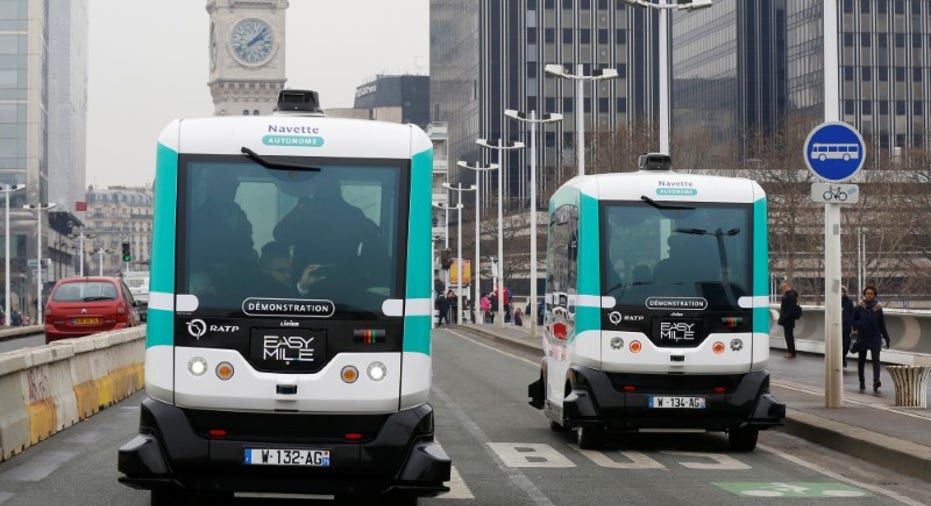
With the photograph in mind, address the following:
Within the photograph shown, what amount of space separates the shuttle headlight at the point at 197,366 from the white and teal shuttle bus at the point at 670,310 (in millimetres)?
6265

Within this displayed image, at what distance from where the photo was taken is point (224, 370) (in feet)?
32.3

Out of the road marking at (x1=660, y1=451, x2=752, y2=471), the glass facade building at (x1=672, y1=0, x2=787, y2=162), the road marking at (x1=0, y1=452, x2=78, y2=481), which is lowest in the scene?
the road marking at (x1=660, y1=451, x2=752, y2=471)

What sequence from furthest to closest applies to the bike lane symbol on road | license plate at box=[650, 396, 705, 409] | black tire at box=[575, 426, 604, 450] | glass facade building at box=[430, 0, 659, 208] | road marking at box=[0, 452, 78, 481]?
glass facade building at box=[430, 0, 659, 208] < black tire at box=[575, 426, 604, 450] < license plate at box=[650, 396, 705, 409] < road marking at box=[0, 452, 78, 481] < the bike lane symbol on road

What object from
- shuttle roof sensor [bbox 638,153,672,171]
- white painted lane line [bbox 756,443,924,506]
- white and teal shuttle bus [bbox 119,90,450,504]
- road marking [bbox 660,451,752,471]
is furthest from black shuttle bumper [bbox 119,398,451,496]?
shuttle roof sensor [bbox 638,153,672,171]

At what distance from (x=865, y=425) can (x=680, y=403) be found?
8.23 ft

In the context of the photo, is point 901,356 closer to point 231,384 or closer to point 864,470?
point 864,470

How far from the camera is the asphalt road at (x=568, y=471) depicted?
12.0 meters

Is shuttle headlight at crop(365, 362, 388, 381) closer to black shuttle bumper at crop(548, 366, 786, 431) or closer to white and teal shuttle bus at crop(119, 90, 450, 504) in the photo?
white and teal shuttle bus at crop(119, 90, 450, 504)

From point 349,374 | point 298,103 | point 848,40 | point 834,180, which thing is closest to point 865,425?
point 834,180

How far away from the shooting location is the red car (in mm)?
33344

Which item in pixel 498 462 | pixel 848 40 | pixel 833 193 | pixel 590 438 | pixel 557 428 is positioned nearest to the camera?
pixel 498 462

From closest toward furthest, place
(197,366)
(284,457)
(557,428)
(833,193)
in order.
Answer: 1. (284,457)
2. (197,366)
3. (557,428)
4. (833,193)

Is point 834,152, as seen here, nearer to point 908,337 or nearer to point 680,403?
point 680,403

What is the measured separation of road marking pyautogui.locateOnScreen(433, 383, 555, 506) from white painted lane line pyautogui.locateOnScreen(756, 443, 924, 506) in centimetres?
268
